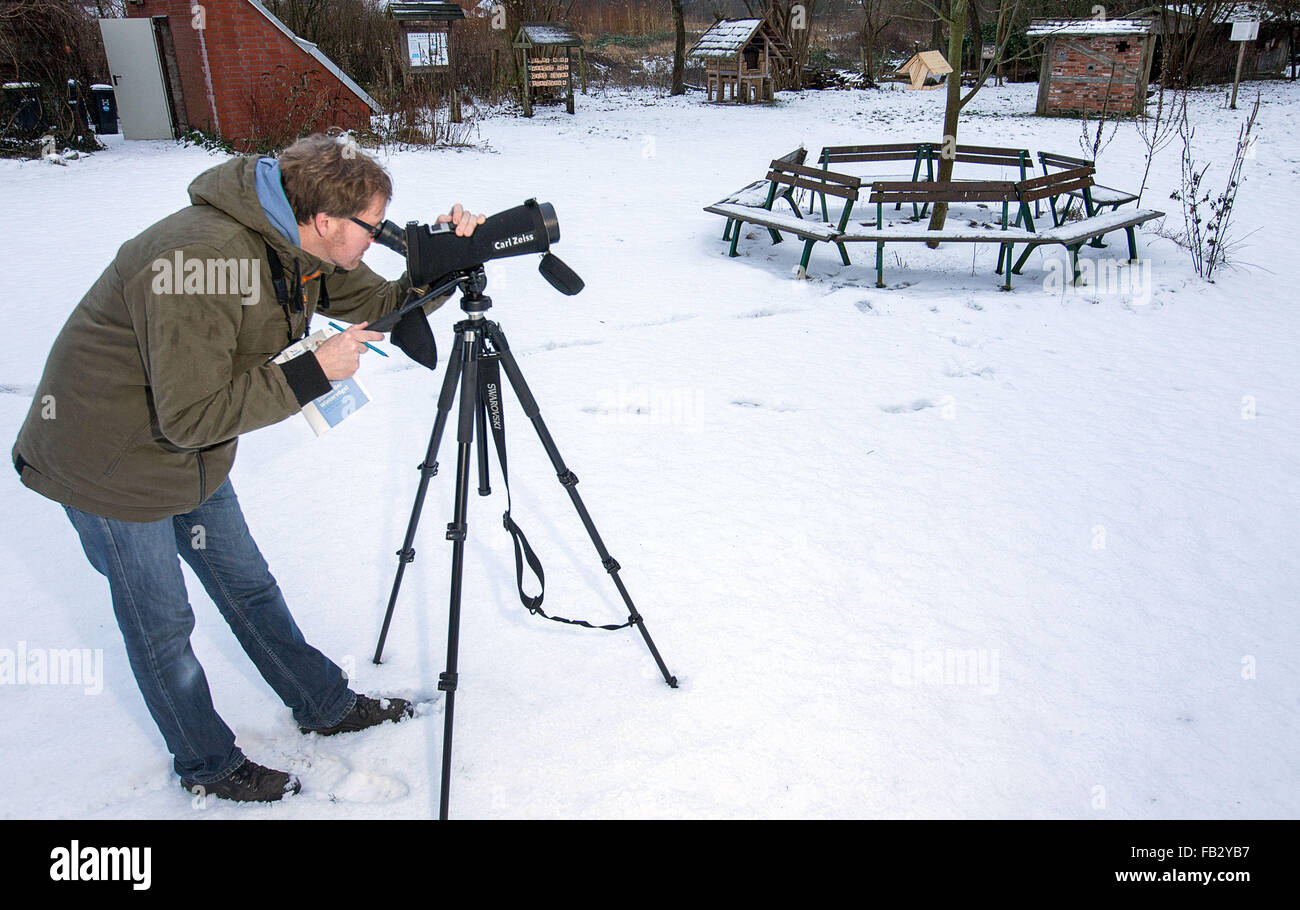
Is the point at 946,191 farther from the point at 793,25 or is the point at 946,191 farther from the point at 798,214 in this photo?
the point at 793,25

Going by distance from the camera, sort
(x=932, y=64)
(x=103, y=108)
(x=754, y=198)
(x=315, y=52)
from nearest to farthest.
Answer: (x=932, y=64)
(x=754, y=198)
(x=315, y=52)
(x=103, y=108)

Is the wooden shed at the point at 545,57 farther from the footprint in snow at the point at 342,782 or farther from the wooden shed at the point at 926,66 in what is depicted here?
the footprint in snow at the point at 342,782

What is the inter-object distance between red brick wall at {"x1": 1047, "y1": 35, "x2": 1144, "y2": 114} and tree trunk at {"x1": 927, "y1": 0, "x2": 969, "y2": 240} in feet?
31.2

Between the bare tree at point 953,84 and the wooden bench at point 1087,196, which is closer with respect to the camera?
the bare tree at point 953,84

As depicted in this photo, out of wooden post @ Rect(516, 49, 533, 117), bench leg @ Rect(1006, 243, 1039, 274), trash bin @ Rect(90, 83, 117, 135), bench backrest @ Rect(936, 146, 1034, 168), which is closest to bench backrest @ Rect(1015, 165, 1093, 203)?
bench leg @ Rect(1006, 243, 1039, 274)

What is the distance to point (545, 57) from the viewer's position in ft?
58.0

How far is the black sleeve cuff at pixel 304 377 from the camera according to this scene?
196 centimetres

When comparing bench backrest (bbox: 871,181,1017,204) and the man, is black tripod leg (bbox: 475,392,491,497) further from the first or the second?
bench backrest (bbox: 871,181,1017,204)

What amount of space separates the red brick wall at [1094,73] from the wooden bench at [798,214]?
10.4 m

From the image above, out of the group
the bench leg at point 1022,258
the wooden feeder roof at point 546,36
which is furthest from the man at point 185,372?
the wooden feeder roof at point 546,36

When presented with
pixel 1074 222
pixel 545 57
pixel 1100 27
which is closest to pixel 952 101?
pixel 1074 222

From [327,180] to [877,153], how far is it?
28.7 ft
